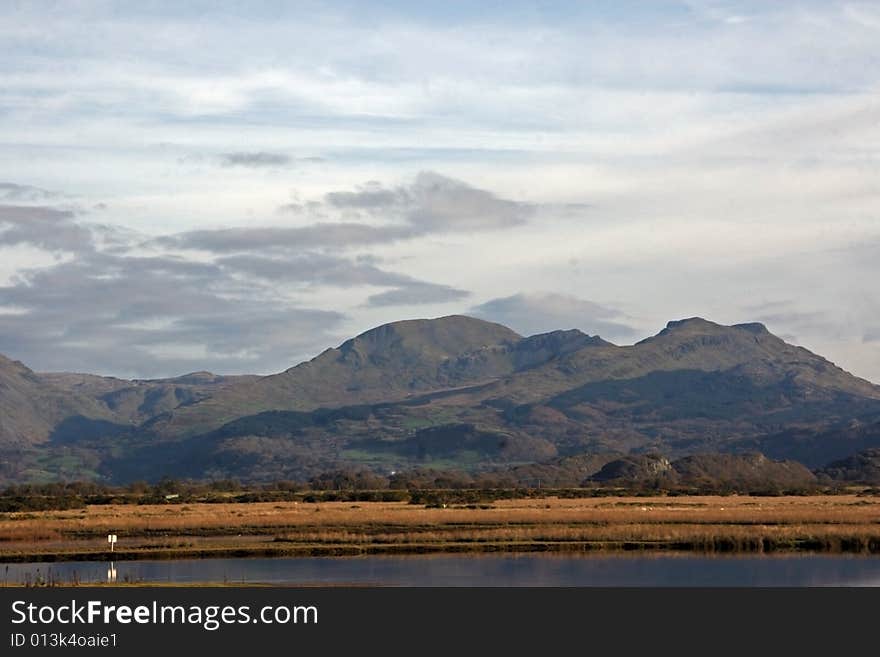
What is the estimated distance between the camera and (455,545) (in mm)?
72312

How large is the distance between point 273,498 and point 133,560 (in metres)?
76.6

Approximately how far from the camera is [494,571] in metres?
60.7

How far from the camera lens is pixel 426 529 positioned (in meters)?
84.1

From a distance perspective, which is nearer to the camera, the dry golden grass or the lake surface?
the lake surface

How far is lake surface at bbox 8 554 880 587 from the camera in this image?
56.2 metres

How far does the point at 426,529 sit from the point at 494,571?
2375cm

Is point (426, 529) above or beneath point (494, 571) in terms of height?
above

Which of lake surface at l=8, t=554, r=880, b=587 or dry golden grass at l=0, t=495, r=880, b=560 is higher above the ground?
dry golden grass at l=0, t=495, r=880, b=560

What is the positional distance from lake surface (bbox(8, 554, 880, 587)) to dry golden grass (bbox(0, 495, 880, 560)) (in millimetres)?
4445

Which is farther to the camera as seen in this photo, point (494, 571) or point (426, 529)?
point (426, 529)
